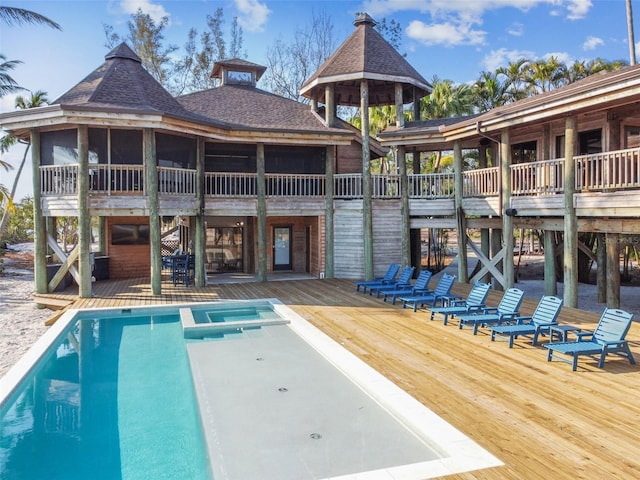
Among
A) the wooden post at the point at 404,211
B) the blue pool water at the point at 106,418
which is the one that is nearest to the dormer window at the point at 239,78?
the wooden post at the point at 404,211

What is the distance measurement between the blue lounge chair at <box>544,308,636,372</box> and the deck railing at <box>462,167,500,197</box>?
739 centimetres

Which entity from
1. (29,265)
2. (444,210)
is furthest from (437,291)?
(29,265)

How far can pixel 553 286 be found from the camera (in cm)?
1412

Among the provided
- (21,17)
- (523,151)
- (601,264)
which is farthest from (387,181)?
(21,17)

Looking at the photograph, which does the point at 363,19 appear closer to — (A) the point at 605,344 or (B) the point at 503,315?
(B) the point at 503,315

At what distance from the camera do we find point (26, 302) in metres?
16.8

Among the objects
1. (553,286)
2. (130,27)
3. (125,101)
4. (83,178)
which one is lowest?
(553,286)

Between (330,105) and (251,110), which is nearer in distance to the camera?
(330,105)

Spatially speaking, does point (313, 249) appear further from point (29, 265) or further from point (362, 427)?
point (29, 265)

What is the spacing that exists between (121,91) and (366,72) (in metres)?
8.50

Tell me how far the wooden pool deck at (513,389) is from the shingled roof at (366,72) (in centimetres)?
962

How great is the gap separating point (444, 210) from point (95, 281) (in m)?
13.6

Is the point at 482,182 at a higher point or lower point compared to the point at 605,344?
higher

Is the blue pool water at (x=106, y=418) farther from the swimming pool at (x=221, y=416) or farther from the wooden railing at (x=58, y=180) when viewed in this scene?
the wooden railing at (x=58, y=180)
